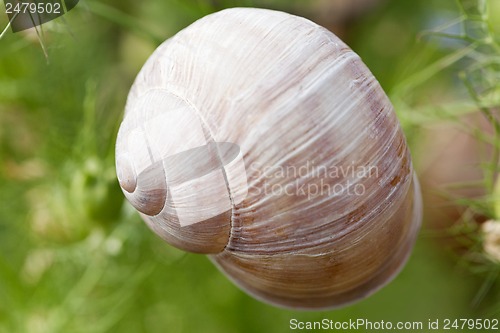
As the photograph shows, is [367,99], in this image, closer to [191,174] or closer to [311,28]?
[311,28]

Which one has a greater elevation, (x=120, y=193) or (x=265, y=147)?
(x=265, y=147)

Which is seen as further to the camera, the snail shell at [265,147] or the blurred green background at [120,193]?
the blurred green background at [120,193]

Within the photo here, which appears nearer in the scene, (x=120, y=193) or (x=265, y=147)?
(x=265, y=147)

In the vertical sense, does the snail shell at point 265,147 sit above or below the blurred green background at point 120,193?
above

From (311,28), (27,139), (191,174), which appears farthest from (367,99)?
(27,139)
